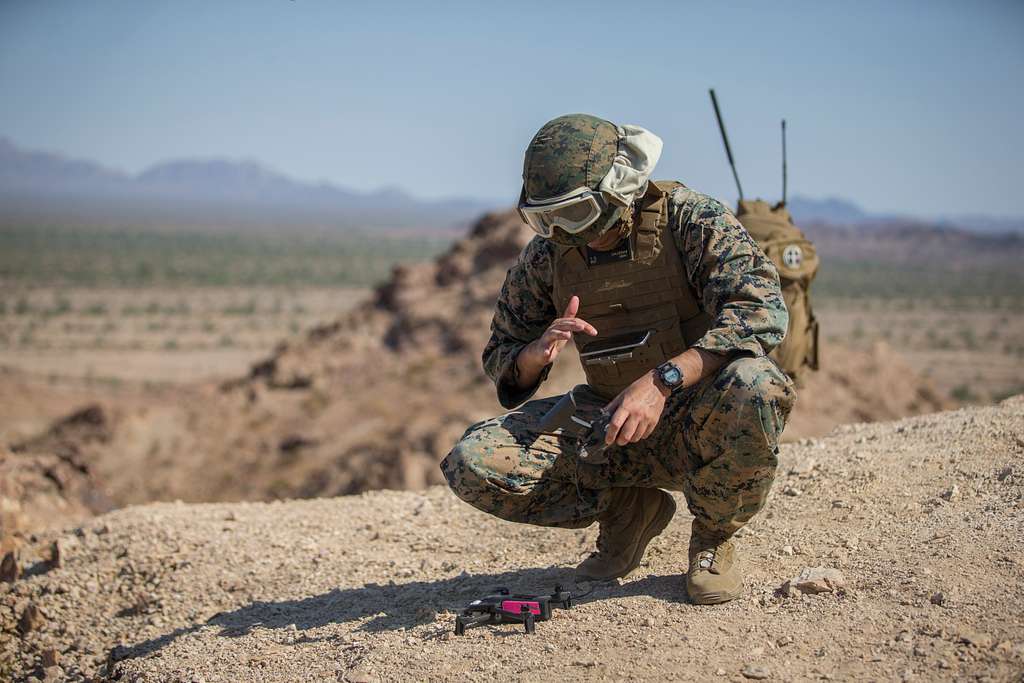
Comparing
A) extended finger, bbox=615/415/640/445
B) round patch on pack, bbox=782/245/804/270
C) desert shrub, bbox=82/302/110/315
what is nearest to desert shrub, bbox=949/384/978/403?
round patch on pack, bbox=782/245/804/270

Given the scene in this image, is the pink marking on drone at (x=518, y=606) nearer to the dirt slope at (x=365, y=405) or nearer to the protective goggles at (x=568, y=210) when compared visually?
the protective goggles at (x=568, y=210)

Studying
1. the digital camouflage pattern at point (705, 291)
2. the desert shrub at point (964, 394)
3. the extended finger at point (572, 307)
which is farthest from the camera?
the desert shrub at point (964, 394)

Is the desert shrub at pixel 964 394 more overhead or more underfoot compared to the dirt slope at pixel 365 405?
more underfoot

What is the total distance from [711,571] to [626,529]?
426mm

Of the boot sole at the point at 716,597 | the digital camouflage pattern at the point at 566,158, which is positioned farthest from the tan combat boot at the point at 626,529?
the digital camouflage pattern at the point at 566,158

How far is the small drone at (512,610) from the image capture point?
333 centimetres

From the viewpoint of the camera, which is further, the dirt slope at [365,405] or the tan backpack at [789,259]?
the dirt slope at [365,405]

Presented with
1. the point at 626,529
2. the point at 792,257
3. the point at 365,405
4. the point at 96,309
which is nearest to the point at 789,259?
the point at 792,257

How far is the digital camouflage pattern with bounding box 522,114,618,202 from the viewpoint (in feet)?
10.8

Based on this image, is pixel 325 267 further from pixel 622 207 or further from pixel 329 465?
pixel 622 207

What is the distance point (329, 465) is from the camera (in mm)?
9312

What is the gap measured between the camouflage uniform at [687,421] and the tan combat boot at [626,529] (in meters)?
0.11

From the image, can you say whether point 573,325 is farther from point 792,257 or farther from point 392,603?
point 792,257

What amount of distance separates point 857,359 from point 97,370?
41.0 ft
